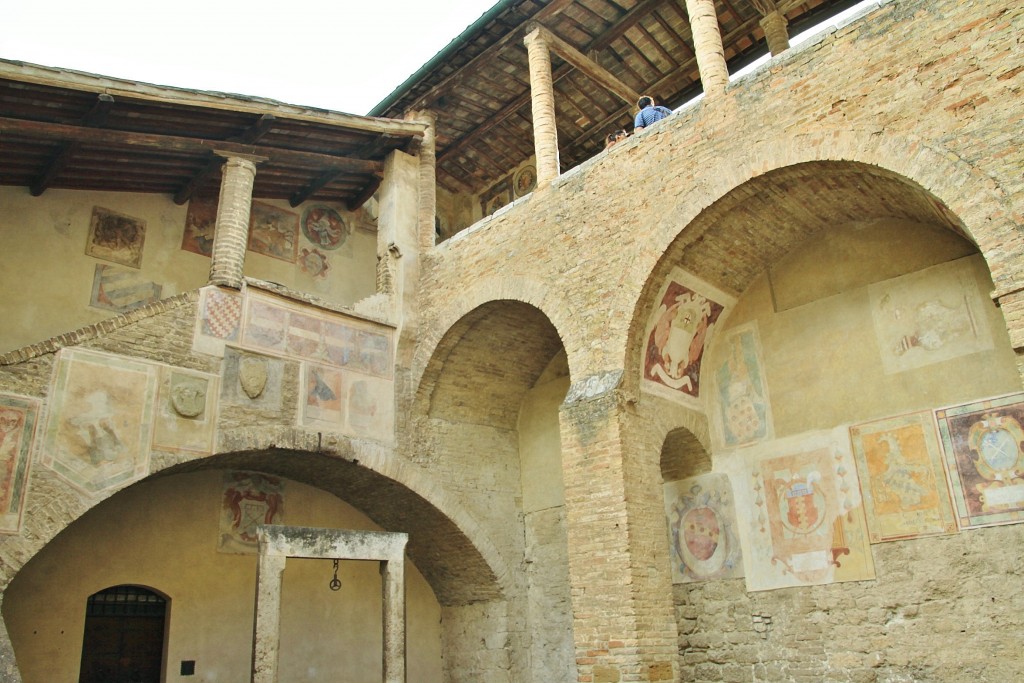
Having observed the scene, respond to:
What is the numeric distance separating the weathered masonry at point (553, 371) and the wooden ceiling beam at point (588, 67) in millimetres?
98

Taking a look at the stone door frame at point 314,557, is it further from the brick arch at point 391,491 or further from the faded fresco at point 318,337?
the faded fresco at point 318,337

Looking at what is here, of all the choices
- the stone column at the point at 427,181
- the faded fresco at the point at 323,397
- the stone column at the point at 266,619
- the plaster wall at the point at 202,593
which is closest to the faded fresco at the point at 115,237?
the plaster wall at the point at 202,593

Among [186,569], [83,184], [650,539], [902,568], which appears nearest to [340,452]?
[186,569]

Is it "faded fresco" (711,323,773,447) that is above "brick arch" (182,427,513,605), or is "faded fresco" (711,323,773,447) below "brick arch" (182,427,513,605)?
above

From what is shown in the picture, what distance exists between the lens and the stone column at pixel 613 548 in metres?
7.35

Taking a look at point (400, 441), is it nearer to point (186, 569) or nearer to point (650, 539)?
point (186, 569)

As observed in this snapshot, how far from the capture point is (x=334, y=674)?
10266 millimetres

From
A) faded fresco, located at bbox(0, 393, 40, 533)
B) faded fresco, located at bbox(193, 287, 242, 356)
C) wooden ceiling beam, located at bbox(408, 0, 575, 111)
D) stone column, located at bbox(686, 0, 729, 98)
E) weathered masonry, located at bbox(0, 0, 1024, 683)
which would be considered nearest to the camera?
faded fresco, located at bbox(0, 393, 40, 533)

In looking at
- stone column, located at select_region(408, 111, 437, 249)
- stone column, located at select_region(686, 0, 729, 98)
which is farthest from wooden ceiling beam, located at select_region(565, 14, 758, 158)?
stone column, located at select_region(686, 0, 729, 98)

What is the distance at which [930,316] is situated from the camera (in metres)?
7.90

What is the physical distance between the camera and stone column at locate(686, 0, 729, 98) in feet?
26.8

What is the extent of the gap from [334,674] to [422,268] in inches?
206

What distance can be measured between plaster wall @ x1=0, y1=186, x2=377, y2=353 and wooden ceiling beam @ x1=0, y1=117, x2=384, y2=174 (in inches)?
54.6

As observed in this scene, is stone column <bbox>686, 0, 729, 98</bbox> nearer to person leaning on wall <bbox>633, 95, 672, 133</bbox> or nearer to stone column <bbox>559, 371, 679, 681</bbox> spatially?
person leaning on wall <bbox>633, 95, 672, 133</bbox>
